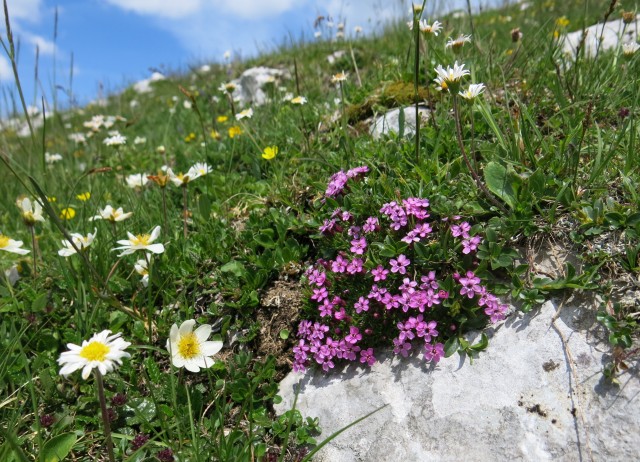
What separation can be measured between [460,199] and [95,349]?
1.74 m

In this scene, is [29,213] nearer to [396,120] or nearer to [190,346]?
[190,346]

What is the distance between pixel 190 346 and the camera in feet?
7.03

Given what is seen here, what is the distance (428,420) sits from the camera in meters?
1.97

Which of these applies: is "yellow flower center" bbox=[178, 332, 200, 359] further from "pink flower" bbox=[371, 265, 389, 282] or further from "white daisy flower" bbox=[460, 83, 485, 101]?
"white daisy flower" bbox=[460, 83, 485, 101]

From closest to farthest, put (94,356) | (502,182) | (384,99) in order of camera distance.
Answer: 1. (94,356)
2. (502,182)
3. (384,99)

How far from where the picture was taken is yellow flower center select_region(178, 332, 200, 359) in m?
2.12

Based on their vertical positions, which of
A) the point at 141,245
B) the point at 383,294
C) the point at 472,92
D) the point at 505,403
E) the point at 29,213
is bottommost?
the point at 505,403

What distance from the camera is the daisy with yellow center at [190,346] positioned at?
82.4 inches

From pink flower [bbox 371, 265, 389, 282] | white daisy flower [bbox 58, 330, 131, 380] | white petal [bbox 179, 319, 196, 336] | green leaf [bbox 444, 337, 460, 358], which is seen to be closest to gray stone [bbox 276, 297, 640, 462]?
green leaf [bbox 444, 337, 460, 358]

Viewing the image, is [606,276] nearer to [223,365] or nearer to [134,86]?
[223,365]

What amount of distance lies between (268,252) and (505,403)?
142 centimetres

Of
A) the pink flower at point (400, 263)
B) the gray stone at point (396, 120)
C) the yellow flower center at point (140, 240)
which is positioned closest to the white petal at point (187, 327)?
the yellow flower center at point (140, 240)

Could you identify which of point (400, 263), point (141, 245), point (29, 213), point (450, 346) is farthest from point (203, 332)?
point (29, 213)

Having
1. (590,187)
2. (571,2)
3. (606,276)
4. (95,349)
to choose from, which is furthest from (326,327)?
(571,2)
